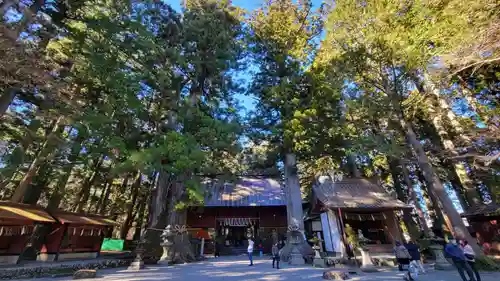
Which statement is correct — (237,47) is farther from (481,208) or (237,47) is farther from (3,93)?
(481,208)

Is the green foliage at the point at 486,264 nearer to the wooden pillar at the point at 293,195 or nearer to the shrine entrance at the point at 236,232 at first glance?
the wooden pillar at the point at 293,195

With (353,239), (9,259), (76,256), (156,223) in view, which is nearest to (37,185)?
(76,256)

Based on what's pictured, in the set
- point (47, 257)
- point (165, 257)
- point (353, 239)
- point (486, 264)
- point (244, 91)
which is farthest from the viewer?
point (244, 91)

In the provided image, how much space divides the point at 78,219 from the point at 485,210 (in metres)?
23.2

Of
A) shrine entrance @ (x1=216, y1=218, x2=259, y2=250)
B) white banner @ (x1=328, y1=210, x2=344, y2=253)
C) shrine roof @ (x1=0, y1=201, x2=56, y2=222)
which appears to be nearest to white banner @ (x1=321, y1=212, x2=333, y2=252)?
white banner @ (x1=328, y1=210, x2=344, y2=253)

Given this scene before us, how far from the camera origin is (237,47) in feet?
53.9

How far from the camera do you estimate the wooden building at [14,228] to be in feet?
32.3

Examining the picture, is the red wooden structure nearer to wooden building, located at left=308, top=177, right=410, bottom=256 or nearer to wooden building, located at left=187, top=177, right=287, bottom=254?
wooden building, located at left=187, top=177, right=287, bottom=254

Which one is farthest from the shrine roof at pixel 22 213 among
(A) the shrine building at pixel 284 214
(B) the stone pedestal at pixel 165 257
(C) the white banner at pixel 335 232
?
(C) the white banner at pixel 335 232

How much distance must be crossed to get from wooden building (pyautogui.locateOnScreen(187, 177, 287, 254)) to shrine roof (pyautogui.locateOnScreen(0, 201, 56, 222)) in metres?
9.68

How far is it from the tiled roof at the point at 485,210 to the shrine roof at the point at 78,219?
22.4 metres

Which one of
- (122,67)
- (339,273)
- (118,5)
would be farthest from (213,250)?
(118,5)

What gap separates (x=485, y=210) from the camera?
12695 mm

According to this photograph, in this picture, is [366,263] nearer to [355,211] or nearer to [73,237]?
[355,211]
